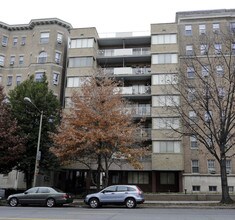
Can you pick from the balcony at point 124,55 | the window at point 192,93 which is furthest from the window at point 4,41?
the window at point 192,93

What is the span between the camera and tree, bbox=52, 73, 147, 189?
22828 mm

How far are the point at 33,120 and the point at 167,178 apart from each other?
648 inches

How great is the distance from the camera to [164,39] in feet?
123

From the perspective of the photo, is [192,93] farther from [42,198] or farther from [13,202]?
[13,202]

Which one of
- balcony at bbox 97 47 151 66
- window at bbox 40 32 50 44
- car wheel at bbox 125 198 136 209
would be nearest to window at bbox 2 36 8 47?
window at bbox 40 32 50 44

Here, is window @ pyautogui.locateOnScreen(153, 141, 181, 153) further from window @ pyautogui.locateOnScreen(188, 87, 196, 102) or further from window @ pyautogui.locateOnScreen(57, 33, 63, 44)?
window @ pyautogui.locateOnScreen(57, 33, 63, 44)

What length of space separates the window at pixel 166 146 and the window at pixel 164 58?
388 inches

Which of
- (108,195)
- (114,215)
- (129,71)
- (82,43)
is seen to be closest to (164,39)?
(129,71)

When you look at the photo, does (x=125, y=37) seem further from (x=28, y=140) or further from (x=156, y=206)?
(x=156, y=206)

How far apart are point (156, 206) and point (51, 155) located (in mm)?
13015

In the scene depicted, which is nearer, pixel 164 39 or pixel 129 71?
pixel 129 71

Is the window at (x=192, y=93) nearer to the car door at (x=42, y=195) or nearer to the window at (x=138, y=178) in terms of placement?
the car door at (x=42, y=195)

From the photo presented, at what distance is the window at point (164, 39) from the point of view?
37.1 meters

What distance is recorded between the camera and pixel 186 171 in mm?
33938
